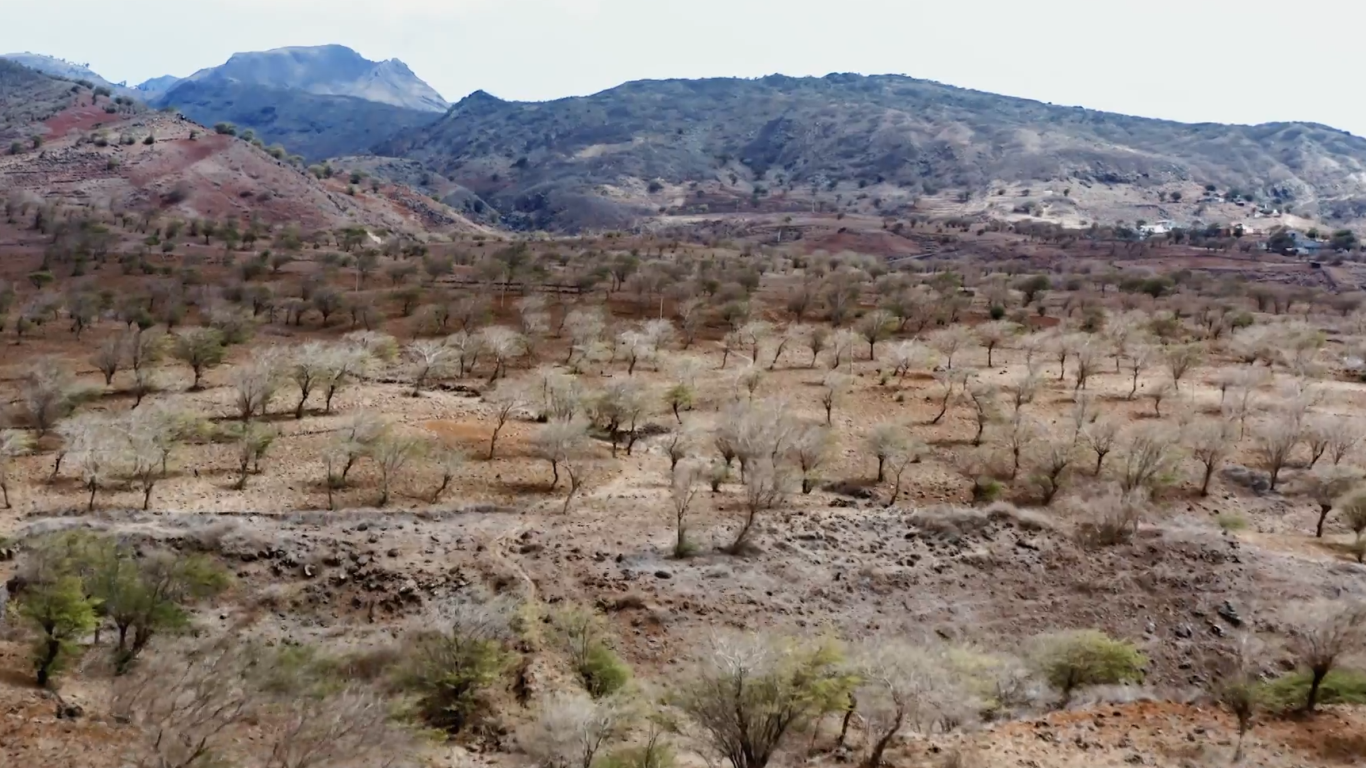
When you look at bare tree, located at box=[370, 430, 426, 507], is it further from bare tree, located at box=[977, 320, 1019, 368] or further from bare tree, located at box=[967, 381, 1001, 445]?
bare tree, located at box=[977, 320, 1019, 368]

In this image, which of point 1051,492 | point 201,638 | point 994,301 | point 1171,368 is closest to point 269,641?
point 201,638

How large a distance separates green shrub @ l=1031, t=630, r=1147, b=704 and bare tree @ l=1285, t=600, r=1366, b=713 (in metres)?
3.17

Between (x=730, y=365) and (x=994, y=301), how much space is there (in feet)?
92.2

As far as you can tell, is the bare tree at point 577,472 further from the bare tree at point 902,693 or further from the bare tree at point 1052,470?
the bare tree at point 1052,470

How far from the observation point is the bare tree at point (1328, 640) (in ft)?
55.4

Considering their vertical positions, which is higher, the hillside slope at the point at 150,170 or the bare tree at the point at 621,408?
the hillside slope at the point at 150,170

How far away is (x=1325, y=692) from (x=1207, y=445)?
17.1 meters

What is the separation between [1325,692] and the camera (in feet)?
56.6

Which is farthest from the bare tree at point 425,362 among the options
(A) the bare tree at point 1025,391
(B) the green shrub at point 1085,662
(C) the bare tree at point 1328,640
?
(C) the bare tree at point 1328,640

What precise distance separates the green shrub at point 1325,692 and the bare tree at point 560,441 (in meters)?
20.4

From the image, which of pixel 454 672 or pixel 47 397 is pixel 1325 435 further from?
pixel 47 397

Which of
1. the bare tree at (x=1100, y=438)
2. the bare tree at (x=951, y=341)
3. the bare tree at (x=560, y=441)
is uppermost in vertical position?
the bare tree at (x=951, y=341)

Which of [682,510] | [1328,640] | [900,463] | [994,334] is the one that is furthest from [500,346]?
[1328,640]

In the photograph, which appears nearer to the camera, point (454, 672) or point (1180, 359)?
point (454, 672)
